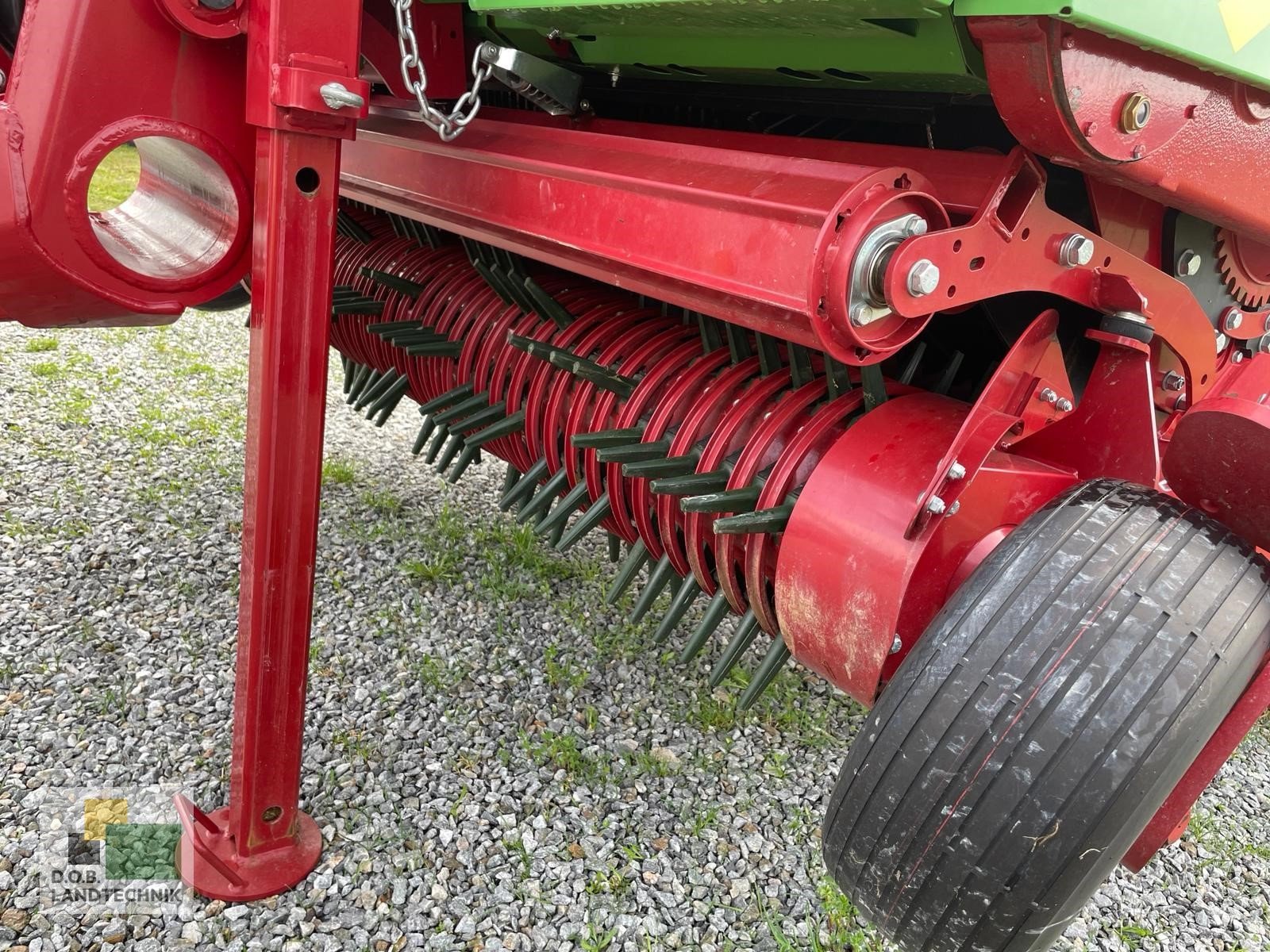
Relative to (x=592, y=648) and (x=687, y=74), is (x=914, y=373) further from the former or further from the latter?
(x=592, y=648)

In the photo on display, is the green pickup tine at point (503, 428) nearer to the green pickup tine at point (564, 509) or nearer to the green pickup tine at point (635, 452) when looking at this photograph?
the green pickup tine at point (564, 509)

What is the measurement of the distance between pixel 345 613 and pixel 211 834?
88cm

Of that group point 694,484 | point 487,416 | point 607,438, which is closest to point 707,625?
point 694,484

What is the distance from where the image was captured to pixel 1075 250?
1.17 m

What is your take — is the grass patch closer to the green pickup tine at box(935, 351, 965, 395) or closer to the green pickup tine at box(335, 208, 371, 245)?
the green pickup tine at box(335, 208, 371, 245)

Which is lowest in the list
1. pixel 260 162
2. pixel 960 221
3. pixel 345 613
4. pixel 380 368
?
pixel 345 613

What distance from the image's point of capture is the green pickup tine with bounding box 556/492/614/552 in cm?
179

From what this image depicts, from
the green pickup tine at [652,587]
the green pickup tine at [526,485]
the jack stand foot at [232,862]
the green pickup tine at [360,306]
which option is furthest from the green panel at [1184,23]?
the green pickup tine at [360,306]

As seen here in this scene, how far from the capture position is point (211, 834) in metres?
1.70

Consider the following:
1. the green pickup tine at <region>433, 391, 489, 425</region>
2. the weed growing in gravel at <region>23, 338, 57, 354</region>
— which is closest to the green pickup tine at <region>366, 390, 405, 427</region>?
the green pickup tine at <region>433, 391, 489, 425</region>

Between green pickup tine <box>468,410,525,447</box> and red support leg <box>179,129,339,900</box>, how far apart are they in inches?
23.5

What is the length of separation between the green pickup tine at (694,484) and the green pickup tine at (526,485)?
56cm

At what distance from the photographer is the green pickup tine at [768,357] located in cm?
165

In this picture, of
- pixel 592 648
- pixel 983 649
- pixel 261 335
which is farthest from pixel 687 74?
pixel 592 648
